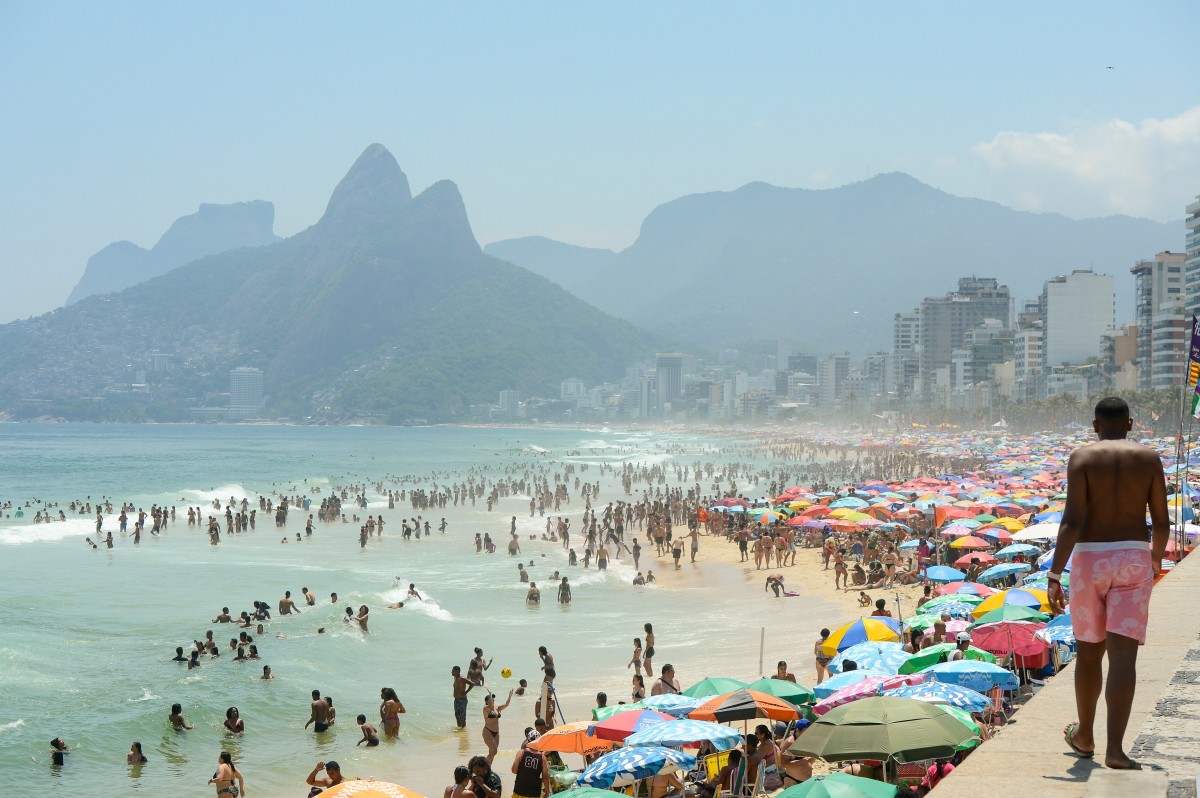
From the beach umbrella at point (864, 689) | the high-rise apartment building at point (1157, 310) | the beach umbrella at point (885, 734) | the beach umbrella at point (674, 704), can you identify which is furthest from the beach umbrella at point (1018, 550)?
the high-rise apartment building at point (1157, 310)

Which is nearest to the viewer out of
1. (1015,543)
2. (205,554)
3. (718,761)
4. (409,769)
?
(718,761)

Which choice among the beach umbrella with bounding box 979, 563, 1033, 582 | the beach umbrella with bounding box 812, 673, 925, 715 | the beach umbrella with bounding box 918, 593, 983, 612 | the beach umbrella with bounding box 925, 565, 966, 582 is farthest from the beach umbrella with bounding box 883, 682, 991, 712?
the beach umbrella with bounding box 925, 565, 966, 582

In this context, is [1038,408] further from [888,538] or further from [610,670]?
[610,670]

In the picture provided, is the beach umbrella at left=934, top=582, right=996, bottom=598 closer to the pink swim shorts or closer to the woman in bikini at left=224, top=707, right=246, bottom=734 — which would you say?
the woman in bikini at left=224, top=707, right=246, bottom=734

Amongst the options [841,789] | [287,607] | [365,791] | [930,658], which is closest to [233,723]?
[365,791]

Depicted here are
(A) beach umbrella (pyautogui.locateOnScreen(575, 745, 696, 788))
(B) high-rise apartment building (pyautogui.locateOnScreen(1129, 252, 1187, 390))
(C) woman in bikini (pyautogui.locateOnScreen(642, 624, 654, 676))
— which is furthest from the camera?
(B) high-rise apartment building (pyautogui.locateOnScreen(1129, 252, 1187, 390))

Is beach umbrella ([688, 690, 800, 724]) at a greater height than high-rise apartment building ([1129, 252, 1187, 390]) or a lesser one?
lesser

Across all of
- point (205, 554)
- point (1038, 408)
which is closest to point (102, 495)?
point (205, 554)
